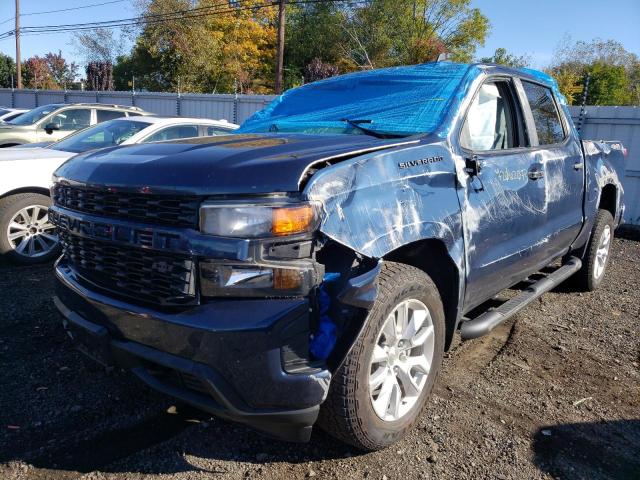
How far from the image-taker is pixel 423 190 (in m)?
2.74

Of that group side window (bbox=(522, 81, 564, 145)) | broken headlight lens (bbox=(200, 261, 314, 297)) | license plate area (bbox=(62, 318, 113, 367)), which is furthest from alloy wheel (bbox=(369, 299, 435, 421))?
side window (bbox=(522, 81, 564, 145))

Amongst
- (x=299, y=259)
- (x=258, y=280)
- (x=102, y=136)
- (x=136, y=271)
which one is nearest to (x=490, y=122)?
(x=299, y=259)

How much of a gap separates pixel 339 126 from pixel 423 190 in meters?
0.98

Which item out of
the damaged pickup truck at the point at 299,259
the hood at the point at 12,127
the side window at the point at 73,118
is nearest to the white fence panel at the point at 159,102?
the side window at the point at 73,118

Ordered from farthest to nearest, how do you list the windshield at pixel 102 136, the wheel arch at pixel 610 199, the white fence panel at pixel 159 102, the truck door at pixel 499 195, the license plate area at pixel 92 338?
1. the white fence panel at pixel 159 102
2. the windshield at pixel 102 136
3. the wheel arch at pixel 610 199
4. the truck door at pixel 499 195
5. the license plate area at pixel 92 338

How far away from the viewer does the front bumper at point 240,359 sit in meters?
2.13

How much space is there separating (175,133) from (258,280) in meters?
5.94

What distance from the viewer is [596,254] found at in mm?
5449

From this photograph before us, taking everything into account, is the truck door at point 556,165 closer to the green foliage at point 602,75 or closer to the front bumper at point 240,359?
the front bumper at point 240,359

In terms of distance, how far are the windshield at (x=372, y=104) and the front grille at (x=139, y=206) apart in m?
1.44

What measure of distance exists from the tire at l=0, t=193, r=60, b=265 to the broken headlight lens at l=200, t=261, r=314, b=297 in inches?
170

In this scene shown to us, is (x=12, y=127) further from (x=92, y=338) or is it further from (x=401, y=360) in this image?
(x=401, y=360)

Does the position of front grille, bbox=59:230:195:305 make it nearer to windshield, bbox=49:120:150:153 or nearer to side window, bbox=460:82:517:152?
side window, bbox=460:82:517:152

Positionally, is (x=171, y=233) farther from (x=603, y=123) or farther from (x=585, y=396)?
(x=603, y=123)
